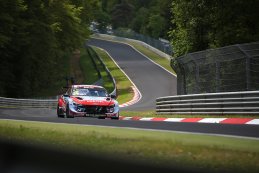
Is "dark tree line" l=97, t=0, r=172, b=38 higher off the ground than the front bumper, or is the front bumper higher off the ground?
"dark tree line" l=97, t=0, r=172, b=38

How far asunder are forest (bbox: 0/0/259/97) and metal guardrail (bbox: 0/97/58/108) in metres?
3.71

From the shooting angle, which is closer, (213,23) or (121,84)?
(213,23)

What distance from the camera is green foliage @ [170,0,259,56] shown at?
1200 inches

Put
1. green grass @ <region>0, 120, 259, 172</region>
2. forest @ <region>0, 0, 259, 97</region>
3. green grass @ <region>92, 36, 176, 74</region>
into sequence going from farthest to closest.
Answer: green grass @ <region>92, 36, 176, 74</region> < forest @ <region>0, 0, 259, 97</region> < green grass @ <region>0, 120, 259, 172</region>

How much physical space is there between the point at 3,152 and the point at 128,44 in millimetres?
92502

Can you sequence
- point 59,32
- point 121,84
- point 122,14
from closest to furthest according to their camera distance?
point 59,32 < point 121,84 < point 122,14

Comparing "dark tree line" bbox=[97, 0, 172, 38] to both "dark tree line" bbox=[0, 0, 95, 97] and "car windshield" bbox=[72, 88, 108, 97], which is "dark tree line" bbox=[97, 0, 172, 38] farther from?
"car windshield" bbox=[72, 88, 108, 97]

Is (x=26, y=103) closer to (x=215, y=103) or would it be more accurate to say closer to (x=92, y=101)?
(x=92, y=101)

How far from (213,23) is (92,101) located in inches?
592

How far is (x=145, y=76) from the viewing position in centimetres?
5753

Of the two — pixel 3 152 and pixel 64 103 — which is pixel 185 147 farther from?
pixel 64 103

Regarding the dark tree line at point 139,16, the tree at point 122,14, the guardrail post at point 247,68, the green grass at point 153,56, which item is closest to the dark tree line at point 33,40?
the green grass at point 153,56

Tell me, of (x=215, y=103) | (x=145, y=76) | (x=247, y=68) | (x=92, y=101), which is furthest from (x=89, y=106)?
(x=145, y=76)

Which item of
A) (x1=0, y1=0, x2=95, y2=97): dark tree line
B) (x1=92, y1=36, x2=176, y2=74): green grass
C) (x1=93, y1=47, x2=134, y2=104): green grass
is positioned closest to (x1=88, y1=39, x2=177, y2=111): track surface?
(x1=93, y1=47, x2=134, y2=104): green grass
